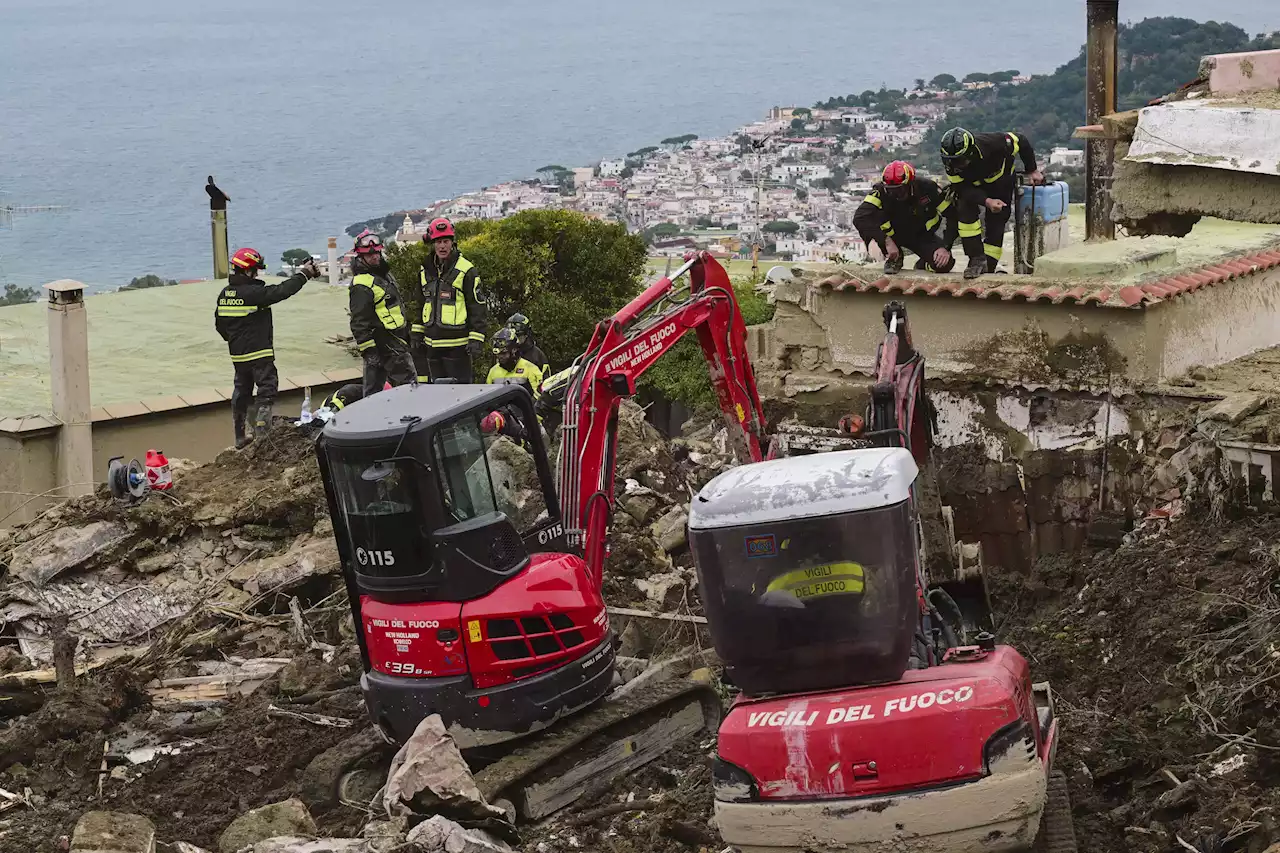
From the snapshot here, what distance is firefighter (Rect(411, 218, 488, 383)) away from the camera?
52.6 ft

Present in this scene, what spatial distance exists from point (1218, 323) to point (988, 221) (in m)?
2.62

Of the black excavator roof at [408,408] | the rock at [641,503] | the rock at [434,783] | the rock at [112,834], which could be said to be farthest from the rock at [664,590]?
the rock at [112,834]

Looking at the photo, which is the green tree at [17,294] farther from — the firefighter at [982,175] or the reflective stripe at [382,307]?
the firefighter at [982,175]

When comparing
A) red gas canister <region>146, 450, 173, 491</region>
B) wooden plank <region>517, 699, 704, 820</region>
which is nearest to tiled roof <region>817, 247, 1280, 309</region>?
wooden plank <region>517, 699, 704, 820</region>

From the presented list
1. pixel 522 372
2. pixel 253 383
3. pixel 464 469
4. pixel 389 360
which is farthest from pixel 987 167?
pixel 253 383

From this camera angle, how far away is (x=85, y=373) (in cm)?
2303

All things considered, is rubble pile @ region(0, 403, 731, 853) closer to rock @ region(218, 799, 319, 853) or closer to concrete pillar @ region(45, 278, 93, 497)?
rock @ region(218, 799, 319, 853)

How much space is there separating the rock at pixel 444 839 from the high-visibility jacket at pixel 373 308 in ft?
26.8

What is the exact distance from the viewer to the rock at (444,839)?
881 cm

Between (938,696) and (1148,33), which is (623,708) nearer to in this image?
(938,696)

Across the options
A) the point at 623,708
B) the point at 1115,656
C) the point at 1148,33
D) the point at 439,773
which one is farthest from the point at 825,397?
the point at 1148,33

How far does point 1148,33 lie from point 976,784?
79211mm

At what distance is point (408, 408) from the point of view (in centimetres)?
985

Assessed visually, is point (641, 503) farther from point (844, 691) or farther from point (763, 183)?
point (763, 183)
